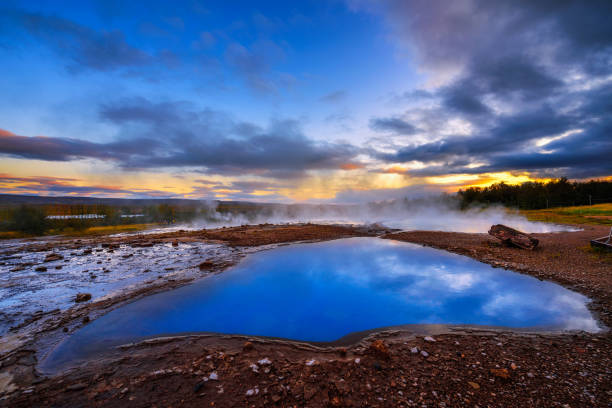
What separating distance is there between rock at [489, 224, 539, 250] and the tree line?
230ft

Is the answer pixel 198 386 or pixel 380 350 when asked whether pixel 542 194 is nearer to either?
pixel 380 350

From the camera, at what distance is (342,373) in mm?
4273

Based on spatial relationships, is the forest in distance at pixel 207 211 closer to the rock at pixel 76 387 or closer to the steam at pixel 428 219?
the steam at pixel 428 219

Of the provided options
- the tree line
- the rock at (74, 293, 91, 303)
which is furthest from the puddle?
the tree line

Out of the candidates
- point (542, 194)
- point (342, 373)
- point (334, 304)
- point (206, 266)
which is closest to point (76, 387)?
point (342, 373)

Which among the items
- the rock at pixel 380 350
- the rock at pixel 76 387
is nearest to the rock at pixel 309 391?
the rock at pixel 380 350

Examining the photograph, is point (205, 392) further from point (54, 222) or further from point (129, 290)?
point (54, 222)

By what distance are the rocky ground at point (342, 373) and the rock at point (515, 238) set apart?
40.7 ft

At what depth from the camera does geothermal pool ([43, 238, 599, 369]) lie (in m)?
6.52

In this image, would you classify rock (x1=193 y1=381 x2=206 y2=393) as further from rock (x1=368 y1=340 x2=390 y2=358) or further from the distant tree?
the distant tree

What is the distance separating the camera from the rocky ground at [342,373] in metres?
3.61

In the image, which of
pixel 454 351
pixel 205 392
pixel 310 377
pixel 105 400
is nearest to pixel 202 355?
pixel 205 392

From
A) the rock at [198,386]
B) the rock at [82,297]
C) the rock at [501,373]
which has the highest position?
the rock at [501,373]

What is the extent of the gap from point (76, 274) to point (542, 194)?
102549 millimetres
